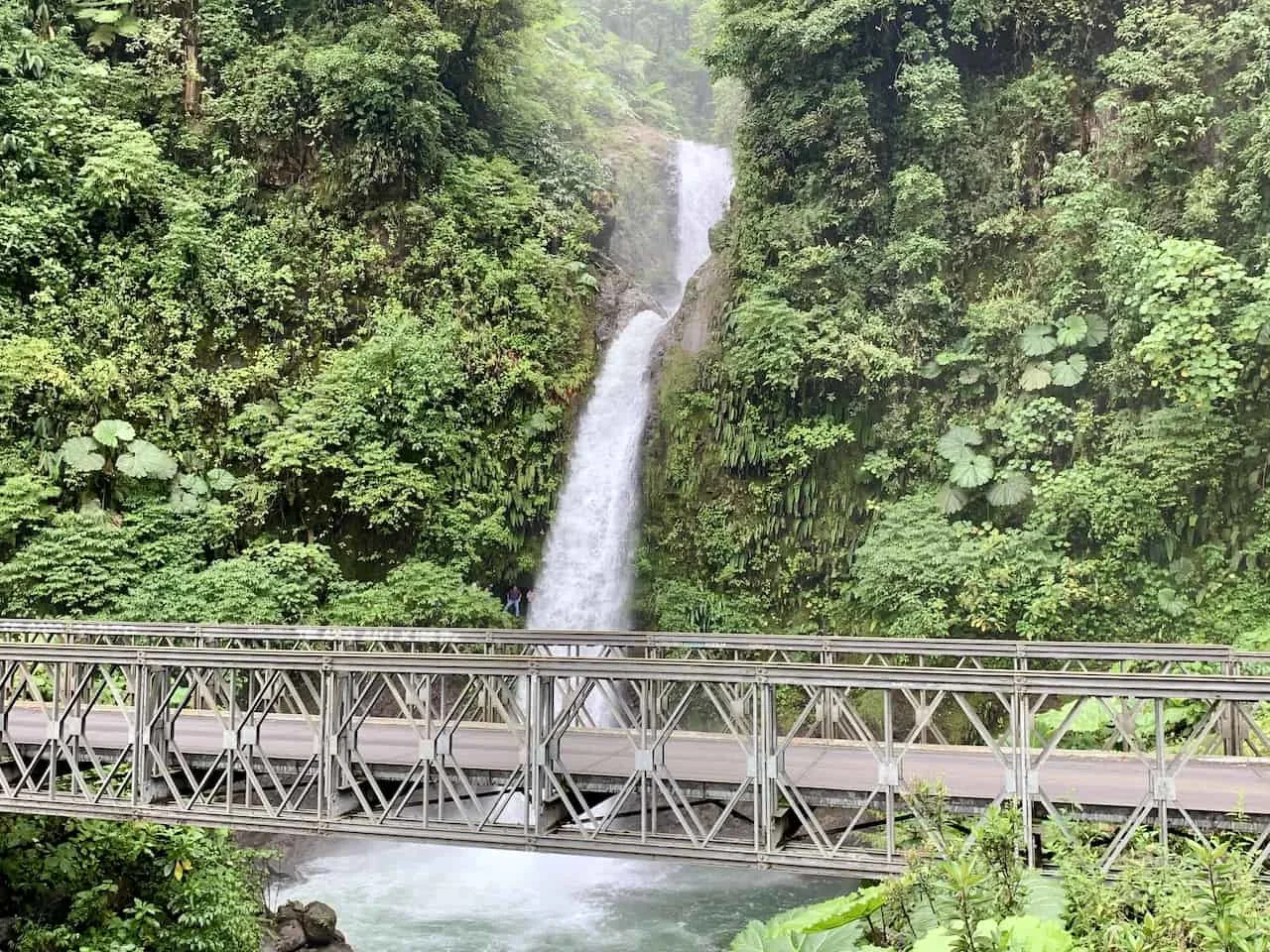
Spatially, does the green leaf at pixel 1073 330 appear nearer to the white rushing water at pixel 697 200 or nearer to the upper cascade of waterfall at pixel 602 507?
the upper cascade of waterfall at pixel 602 507

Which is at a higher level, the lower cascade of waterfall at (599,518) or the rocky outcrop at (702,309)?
the rocky outcrop at (702,309)

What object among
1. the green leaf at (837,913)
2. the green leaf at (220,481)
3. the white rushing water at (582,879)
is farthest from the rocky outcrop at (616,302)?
the green leaf at (837,913)

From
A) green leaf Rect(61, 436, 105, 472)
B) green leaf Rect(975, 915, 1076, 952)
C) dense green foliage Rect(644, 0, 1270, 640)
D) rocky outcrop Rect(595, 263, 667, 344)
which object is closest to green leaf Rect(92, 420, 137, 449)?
green leaf Rect(61, 436, 105, 472)

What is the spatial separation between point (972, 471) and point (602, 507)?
7200mm

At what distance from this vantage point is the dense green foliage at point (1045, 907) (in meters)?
4.85

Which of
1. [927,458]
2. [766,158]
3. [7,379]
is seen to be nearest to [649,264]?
[766,158]

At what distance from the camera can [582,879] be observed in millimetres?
17266

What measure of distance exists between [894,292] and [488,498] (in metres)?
8.75

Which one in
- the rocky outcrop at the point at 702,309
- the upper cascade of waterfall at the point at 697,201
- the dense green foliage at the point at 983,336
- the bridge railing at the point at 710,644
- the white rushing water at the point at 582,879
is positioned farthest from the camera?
the upper cascade of waterfall at the point at 697,201

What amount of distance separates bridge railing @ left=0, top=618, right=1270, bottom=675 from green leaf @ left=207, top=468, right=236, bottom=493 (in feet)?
10.9

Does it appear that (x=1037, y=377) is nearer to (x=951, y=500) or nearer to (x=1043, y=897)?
(x=951, y=500)

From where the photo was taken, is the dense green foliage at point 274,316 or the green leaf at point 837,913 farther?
the dense green foliage at point 274,316

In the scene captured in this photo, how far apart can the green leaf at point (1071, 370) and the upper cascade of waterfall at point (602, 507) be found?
7996 mm

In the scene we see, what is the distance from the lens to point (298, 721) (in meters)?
12.9
